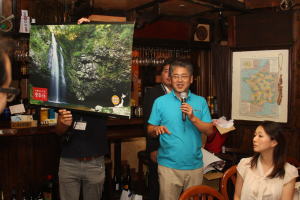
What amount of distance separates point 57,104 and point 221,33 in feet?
16.4

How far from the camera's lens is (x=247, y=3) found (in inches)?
201

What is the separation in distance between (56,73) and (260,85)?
3.18m

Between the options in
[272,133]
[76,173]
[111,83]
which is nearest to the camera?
[111,83]

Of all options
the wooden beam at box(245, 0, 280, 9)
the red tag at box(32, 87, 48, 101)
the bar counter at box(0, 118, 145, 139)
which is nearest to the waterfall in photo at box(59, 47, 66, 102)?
the red tag at box(32, 87, 48, 101)

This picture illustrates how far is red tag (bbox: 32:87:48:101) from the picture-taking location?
6.68ft

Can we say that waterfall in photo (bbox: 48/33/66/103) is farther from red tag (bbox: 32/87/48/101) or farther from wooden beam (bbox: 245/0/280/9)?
wooden beam (bbox: 245/0/280/9)

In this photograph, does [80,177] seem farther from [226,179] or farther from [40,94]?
[226,179]

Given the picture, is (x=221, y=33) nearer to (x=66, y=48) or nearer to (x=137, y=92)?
(x=137, y=92)

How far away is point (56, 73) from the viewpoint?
6.49 ft

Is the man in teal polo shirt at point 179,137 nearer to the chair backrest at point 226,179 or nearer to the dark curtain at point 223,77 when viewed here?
the chair backrest at point 226,179

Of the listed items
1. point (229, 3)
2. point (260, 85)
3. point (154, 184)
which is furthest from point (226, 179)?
point (229, 3)

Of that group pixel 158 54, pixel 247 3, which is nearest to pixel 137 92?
pixel 158 54

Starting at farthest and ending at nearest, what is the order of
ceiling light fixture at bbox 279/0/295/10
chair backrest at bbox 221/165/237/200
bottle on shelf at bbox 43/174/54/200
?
ceiling light fixture at bbox 279/0/295/10, bottle on shelf at bbox 43/174/54/200, chair backrest at bbox 221/165/237/200

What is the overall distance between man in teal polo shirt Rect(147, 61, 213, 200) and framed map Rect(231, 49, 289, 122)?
2138 millimetres
